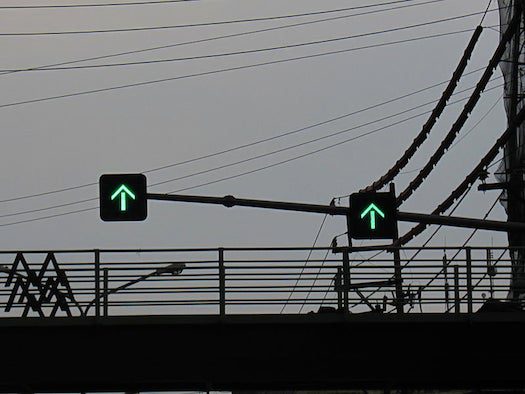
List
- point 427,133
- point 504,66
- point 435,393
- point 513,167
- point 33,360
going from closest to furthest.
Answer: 1. point 33,360
2. point 427,133
3. point 513,167
4. point 504,66
5. point 435,393

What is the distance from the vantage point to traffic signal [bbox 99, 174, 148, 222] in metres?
24.9

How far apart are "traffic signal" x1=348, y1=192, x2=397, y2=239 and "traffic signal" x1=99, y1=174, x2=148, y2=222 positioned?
13.2 ft

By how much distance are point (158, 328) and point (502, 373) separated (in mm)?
7229

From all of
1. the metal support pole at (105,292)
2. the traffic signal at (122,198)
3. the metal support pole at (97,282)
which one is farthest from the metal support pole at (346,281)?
the metal support pole at (97,282)

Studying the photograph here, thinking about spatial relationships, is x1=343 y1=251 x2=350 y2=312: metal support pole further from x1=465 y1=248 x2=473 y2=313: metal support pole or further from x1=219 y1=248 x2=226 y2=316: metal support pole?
x1=465 y1=248 x2=473 y2=313: metal support pole

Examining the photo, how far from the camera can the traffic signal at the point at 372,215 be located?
2458cm

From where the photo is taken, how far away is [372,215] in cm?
2470

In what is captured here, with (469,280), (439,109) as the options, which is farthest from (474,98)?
(469,280)

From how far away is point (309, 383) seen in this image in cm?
2753

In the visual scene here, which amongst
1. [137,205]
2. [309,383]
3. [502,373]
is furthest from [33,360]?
[502,373]

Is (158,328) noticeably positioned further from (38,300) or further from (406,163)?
(406,163)

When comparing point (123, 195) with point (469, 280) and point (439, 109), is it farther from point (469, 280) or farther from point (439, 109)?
point (439, 109)

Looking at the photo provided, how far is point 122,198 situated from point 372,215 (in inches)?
190

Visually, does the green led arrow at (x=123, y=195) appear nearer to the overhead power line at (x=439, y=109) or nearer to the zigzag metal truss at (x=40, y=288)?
the zigzag metal truss at (x=40, y=288)
